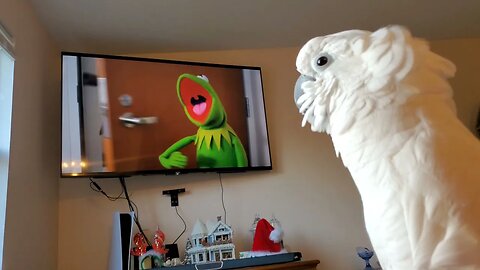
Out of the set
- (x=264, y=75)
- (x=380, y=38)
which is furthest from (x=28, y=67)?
(x=380, y=38)

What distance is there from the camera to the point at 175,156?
2.33 metres

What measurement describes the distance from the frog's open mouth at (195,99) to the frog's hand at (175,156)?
15 centimetres

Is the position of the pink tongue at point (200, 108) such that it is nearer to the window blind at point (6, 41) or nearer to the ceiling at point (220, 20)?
the ceiling at point (220, 20)

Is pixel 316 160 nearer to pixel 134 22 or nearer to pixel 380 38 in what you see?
pixel 134 22

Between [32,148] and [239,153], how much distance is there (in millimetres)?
1035

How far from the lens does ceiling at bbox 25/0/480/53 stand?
2188 millimetres

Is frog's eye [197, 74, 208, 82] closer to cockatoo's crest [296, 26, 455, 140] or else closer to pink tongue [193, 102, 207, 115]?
pink tongue [193, 102, 207, 115]

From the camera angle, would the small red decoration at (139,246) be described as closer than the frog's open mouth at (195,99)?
Yes

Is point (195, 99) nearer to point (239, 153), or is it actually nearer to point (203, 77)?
point (203, 77)

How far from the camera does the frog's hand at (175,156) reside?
7.55 feet

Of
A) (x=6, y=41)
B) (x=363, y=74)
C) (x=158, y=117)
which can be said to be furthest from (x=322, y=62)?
(x=158, y=117)

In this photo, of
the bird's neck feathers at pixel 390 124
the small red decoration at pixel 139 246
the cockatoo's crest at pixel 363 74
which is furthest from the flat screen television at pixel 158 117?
the bird's neck feathers at pixel 390 124

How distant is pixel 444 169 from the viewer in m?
0.87

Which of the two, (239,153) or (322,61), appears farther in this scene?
(239,153)
